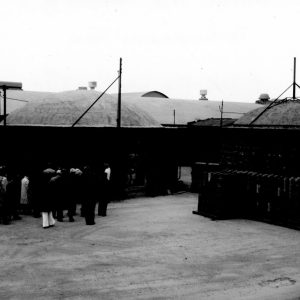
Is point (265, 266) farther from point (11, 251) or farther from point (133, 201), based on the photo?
point (133, 201)

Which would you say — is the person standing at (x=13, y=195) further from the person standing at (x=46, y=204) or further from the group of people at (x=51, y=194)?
the person standing at (x=46, y=204)

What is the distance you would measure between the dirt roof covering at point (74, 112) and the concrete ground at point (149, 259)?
5732 mm

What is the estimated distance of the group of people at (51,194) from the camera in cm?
1345

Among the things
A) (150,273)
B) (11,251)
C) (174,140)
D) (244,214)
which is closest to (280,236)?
(244,214)

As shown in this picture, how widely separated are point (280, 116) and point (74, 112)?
816cm

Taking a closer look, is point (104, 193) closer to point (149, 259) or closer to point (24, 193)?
point (24, 193)

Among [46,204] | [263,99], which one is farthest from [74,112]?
[263,99]

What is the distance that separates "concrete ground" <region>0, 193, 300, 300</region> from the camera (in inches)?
332

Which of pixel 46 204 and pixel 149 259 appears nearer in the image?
pixel 149 259

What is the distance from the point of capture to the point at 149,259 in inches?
408

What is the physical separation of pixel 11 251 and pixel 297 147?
827cm

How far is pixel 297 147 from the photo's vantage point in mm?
14023

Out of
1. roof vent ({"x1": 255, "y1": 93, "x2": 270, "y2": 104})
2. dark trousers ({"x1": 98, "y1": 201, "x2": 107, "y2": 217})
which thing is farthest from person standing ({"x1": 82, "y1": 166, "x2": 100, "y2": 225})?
roof vent ({"x1": 255, "y1": 93, "x2": 270, "y2": 104})

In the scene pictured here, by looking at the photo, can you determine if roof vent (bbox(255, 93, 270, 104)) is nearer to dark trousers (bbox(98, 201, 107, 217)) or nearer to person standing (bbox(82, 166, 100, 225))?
dark trousers (bbox(98, 201, 107, 217))
